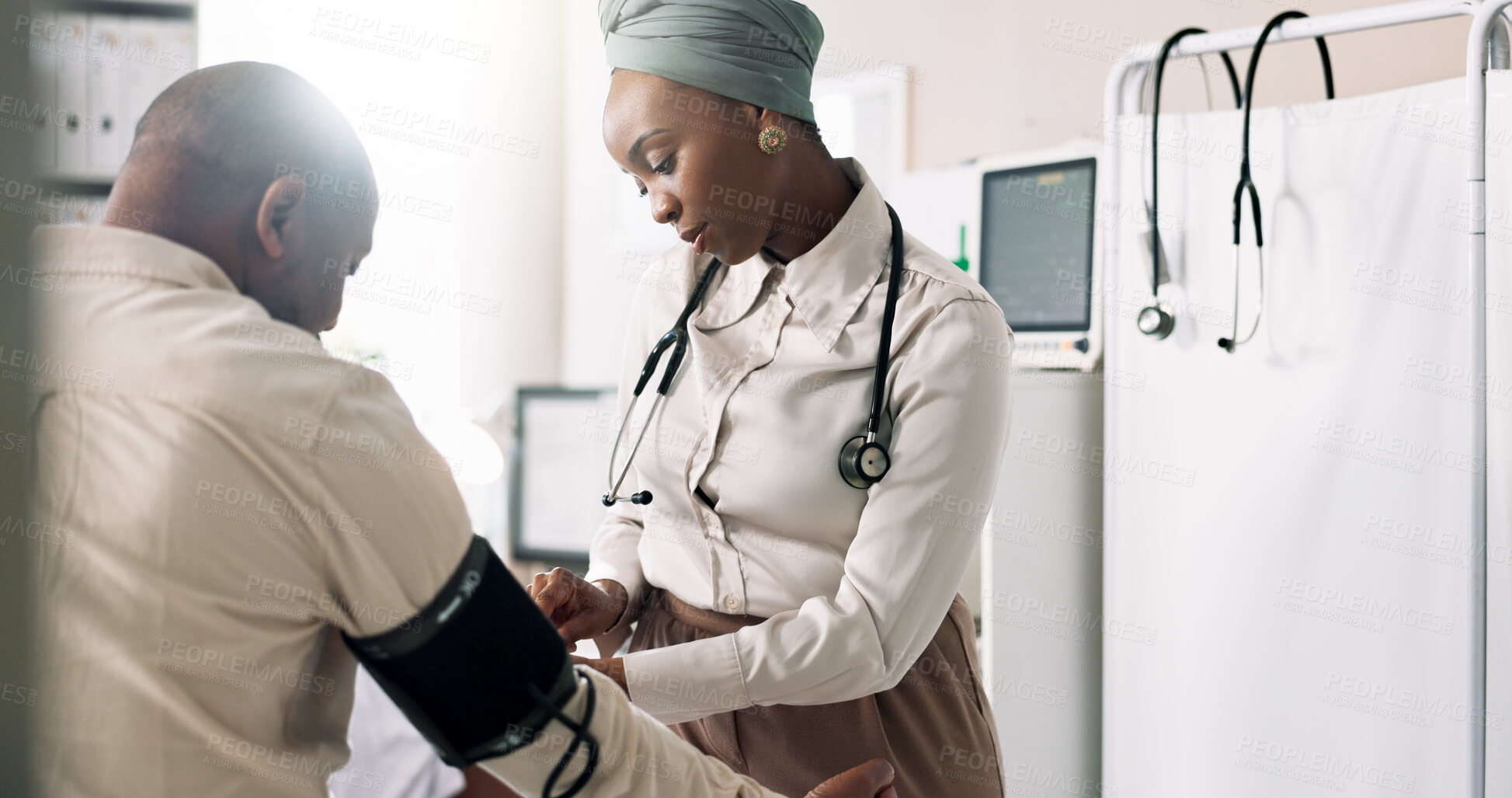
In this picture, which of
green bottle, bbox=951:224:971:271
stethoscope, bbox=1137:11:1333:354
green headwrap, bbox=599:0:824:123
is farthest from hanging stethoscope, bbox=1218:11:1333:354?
green headwrap, bbox=599:0:824:123

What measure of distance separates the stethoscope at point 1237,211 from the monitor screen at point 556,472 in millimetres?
1980

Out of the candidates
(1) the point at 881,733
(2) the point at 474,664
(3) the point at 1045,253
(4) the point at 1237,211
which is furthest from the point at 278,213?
(3) the point at 1045,253

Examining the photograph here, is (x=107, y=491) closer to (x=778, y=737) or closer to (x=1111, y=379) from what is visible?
(x=778, y=737)

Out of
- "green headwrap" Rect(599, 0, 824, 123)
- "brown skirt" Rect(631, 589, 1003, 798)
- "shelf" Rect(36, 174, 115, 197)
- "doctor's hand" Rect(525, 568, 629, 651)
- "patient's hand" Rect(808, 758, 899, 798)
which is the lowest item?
"brown skirt" Rect(631, 589, 1003, 798)

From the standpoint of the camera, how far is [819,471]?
40.6 inches

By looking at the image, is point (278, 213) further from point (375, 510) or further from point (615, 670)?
point (615, 670)

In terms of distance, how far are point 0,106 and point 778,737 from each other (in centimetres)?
95

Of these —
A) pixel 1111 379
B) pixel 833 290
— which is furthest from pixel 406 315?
pixel 833 290

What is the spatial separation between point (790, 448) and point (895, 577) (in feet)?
0.54

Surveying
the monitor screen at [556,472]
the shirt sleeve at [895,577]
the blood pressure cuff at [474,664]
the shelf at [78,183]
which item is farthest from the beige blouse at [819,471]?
the monitor screen at [556,472]

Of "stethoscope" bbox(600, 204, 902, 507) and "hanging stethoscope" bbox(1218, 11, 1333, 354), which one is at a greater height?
"hanging stethoscope" bbox(1218, 11, 1333, 354)

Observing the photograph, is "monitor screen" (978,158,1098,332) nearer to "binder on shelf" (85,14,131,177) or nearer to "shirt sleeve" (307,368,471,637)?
"shirt sleeve" (307,368,471,637)

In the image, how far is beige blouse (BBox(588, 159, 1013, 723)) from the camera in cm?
99

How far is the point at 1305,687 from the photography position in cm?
161
